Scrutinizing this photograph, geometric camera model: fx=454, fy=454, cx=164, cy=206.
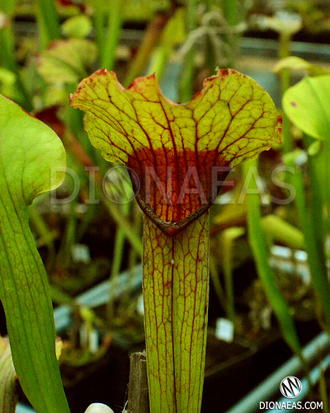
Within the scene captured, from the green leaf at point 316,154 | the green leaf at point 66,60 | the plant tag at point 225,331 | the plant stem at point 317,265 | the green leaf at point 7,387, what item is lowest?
the plant tag at point 225,331

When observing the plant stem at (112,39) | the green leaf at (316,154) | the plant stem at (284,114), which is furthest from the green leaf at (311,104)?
the plant stem at (112,39)

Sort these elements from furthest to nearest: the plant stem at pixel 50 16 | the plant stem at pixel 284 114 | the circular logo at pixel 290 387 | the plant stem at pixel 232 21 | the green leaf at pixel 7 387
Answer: the plant stem at pixel 232 21, the plant stem at pixel 50 16, the plant stem at pixel 284 114, the circular logo at pixel 290 387, the green leaf at pixel 7 387

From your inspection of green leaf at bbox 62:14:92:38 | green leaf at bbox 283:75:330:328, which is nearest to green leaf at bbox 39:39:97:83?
green leaf at bbox 62:14:92:38

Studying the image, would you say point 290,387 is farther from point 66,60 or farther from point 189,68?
point 189,68

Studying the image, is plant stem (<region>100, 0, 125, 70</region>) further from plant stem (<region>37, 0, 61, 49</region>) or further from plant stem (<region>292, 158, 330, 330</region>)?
plant stem (<region>292, 158, 330, 330</region>)

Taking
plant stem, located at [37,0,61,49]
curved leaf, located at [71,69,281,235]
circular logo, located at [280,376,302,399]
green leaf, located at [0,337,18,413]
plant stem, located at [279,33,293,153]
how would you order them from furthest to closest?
1. plant stem, located at [37,0,61,49]
2. plant stem, located at [279,33,293,153]
3. circular logo, located at [280,376,302,399]
4. green leaf, located at [0,337,18,413]
5. curved leaf, located at [71,69,281,235]

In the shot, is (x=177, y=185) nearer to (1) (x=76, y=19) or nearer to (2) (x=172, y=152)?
(2) (x=172, y=152)

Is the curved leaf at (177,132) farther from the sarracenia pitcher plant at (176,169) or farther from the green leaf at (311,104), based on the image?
the green leaf at (311,104)

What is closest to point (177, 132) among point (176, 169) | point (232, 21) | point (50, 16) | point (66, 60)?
point (176, 169)

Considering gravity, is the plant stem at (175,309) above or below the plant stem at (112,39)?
below
